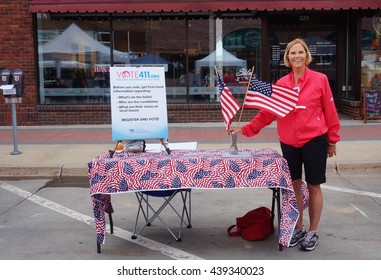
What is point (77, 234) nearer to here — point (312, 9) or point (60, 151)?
point (60, 151)

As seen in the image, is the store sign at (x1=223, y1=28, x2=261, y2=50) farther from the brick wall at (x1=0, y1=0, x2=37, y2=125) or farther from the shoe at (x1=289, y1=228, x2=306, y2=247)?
the shoe at (x1=289, y1=228, x2=306, y2=247)

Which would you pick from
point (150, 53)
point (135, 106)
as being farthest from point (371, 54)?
point (135, 106)

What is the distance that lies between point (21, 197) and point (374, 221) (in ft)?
15.8

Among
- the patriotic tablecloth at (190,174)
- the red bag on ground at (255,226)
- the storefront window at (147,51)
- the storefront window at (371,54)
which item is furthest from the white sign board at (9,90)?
the storefront window at (371,54)

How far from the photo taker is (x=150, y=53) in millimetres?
14273

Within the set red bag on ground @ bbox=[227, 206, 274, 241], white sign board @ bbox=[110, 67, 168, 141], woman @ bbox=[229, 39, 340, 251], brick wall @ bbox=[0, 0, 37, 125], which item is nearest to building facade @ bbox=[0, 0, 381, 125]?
brick wall @ bbox=[0, 0, 37, 125]

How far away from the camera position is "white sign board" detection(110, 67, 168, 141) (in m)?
5.32

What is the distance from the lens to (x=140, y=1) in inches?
519

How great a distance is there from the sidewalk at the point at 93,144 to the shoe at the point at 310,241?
2.70 meters

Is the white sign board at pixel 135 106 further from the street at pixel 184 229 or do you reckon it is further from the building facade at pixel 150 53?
the building facade at pixel 150 53

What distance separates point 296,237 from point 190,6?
8.93 metres

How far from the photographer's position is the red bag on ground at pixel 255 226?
5449mm

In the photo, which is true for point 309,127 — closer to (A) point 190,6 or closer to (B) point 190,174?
(B) point 190,174

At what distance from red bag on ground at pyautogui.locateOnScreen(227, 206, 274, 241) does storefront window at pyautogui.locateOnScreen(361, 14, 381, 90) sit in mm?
9546
